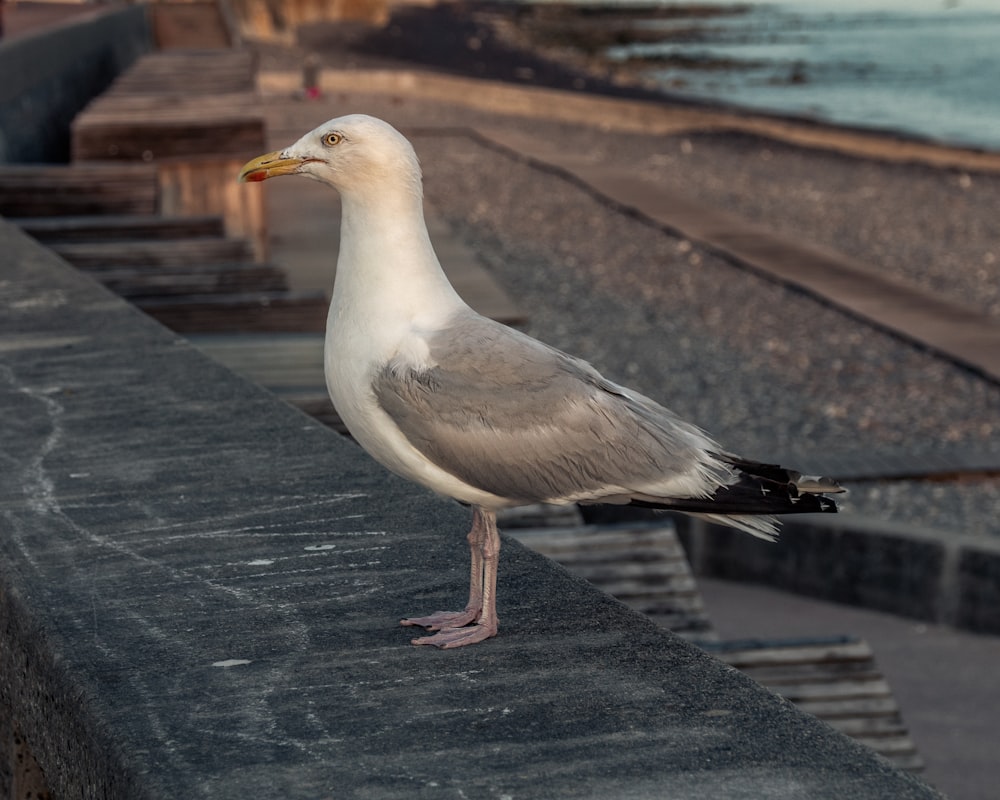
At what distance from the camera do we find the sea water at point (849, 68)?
158 ft

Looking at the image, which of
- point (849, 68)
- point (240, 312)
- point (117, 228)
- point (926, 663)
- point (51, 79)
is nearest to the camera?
point (926, 663)

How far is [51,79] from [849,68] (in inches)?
2594

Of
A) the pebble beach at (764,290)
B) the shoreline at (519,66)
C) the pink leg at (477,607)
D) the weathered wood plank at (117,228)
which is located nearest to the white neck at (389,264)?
the pink leg at (477,607)

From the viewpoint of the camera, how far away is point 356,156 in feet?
10.4

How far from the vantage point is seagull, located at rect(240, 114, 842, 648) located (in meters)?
2.98

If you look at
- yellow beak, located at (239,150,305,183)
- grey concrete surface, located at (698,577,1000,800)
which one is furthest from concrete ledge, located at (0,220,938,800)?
grey concrete surface, located at (698,577,1000,800)

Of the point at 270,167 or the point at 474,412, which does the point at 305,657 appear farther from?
the point at 270,167

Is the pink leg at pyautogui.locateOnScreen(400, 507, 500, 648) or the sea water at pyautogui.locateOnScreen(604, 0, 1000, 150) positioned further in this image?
the sea water at pyautogui.locateOnScreen(604, 0, 1000, 150)

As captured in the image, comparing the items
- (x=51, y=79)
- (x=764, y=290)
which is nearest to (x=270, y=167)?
(x=764, y=290)

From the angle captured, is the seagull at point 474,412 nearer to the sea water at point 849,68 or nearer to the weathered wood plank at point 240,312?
the weathered wood plank at point 240,312

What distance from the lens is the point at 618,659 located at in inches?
113

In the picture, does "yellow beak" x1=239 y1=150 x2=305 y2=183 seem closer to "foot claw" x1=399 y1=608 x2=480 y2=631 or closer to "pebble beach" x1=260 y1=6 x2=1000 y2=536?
"foot claw" x1=399 y1=608 x2=480 y2=631

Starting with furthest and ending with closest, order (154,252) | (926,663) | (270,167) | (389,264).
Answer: (154,252)
(926,663)
(270,167)
(389,264)

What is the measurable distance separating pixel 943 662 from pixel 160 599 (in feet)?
14.6
